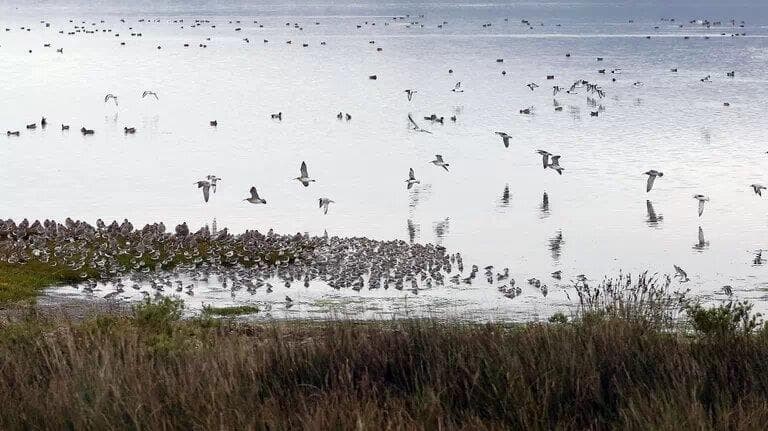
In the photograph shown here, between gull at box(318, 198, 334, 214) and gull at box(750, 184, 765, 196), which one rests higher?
gull at box(750, 184, 765, 196)

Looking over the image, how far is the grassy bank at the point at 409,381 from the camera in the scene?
9906 mm

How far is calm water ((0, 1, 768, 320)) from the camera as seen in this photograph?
1332 inches

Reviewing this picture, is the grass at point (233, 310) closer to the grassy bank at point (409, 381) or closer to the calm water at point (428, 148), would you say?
the calm water at point (428, 148)

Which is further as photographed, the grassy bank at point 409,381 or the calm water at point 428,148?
the calm water at point 428,148

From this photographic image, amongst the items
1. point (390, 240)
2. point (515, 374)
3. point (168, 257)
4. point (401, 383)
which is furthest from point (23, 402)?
point (390, 240)

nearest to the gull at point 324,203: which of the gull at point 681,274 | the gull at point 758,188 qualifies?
the gull at point 681,274

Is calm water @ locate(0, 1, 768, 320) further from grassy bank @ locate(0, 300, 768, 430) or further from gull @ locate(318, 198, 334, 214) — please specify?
grassy bank @ locate(0, 300, 768, 430)

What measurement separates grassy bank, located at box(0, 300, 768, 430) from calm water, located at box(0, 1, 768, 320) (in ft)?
39.3

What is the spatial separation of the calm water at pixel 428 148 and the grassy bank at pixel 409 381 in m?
12.0

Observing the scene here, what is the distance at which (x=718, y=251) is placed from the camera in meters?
31.3

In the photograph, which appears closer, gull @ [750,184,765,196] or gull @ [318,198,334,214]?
gull @ [318,198,334,214]

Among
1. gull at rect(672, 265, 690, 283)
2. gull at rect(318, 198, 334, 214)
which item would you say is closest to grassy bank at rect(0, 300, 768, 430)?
gull at rect(672, 265, 690, 283)

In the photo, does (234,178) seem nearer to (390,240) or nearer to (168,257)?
(390,240)

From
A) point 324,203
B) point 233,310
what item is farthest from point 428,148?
point 233,310
